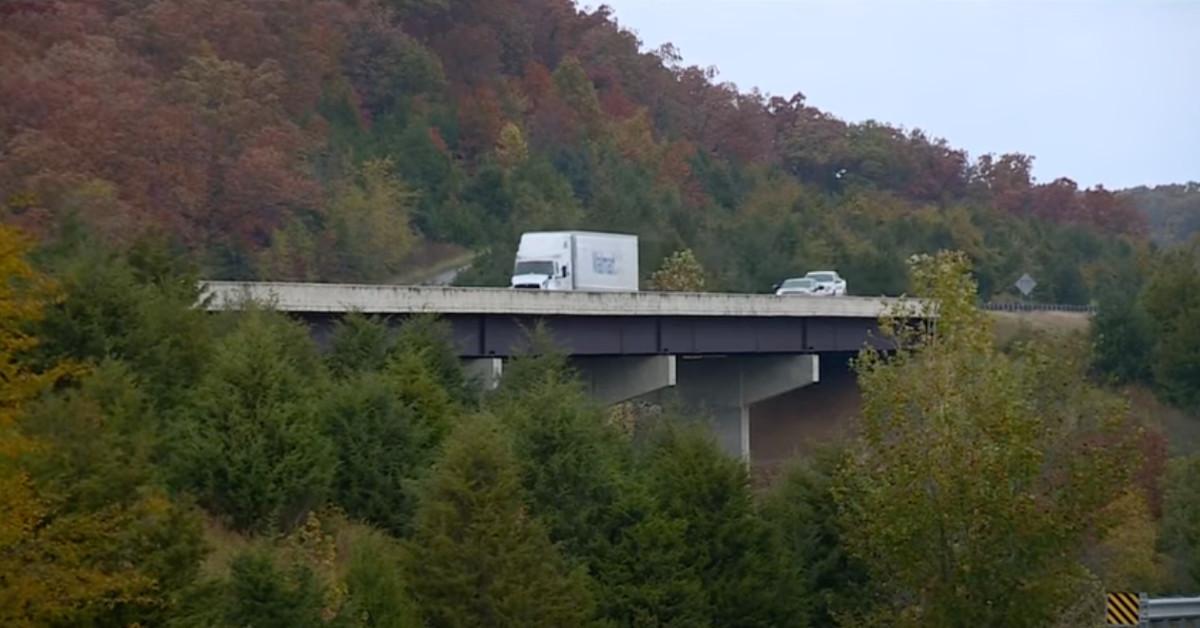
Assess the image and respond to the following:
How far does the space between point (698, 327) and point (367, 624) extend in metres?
38.3

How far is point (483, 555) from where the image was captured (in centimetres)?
2452

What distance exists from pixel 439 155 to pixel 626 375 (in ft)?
122

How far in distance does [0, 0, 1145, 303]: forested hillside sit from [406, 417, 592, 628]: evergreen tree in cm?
643

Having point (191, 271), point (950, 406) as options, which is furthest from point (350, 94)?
point (950, 406)

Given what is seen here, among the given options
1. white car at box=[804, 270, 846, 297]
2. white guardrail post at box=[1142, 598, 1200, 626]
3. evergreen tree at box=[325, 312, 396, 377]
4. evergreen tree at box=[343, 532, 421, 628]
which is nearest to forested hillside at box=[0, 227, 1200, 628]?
evergreen tree at box=[343, 532, 421, 628]

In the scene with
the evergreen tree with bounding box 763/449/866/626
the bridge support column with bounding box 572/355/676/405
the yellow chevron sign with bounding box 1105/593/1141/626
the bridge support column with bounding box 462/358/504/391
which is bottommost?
the yellow chevron sign with bounding box 1105/593/1141/626

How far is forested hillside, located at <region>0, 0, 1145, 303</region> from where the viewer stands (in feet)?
210

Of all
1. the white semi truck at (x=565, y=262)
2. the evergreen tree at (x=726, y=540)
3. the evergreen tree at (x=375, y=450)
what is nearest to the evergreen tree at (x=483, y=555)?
the evergreen tree at (x=726, y=540)

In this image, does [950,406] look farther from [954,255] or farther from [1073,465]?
[954,255]

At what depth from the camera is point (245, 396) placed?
2819cm

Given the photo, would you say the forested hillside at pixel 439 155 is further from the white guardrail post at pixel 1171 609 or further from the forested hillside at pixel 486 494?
the white guardrail post at pixel 1171 609

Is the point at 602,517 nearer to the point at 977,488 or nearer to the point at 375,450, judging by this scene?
the point at 375,450

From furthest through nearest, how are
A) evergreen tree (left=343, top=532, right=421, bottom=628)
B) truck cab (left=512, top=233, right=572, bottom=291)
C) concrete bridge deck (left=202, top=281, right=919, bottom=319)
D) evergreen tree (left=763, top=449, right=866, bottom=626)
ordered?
truck cab (left=512, top=233, right=572, bottom=291)
concrete bridge deck (left=202, top=281, right=919, bottom=319)
evergreen tree (left=763, top=449, right=866, bottom=626)
evergreen tree (left=343, top=532, right=421, bottom=628)

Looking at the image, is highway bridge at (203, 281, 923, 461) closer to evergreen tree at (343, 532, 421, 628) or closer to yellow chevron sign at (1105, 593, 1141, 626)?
yellow chevron sign at (1105, 593, 1141, 626)
